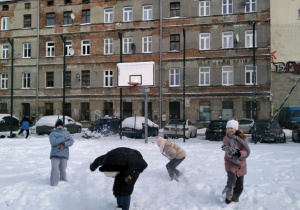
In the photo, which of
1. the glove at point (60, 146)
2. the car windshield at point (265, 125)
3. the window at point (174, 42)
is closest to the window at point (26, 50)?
the window at point (174, 42)

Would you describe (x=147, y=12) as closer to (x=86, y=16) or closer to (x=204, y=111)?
(x=86, y=16)

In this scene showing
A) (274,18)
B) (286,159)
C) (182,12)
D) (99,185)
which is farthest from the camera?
(274,18)

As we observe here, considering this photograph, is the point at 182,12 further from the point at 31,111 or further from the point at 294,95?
the point at 31,111

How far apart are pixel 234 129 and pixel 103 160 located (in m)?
2.80

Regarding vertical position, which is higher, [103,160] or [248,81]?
[248,81]

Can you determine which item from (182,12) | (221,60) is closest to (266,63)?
(221,60)

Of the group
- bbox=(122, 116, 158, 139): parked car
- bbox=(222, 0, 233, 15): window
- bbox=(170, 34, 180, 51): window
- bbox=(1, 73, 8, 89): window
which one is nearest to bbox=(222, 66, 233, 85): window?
bbox=(170, 34, 180, 51): window

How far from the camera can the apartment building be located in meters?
30.3

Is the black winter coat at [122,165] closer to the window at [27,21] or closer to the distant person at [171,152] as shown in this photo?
the distant person at [171,152]

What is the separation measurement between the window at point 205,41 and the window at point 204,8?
212 cm

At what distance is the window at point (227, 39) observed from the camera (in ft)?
101

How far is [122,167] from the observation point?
509cm

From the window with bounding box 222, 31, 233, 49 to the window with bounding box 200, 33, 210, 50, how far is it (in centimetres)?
148

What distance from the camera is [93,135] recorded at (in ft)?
67.4
